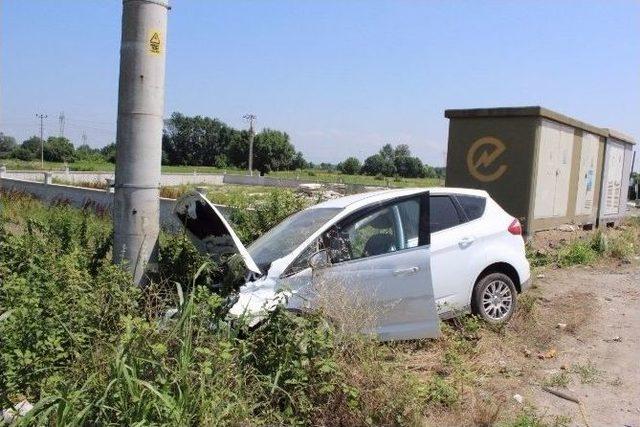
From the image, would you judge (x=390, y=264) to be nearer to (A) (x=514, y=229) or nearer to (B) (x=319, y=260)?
(B) (x=319, y=260)

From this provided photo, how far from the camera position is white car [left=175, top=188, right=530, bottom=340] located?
5.20 metres

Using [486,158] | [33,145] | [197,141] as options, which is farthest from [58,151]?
[486,158]

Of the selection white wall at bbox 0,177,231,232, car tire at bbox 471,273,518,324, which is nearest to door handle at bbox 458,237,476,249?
car tire at bbox 471,273,518,324

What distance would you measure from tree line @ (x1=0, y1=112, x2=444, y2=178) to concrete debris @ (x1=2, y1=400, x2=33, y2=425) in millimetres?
85236

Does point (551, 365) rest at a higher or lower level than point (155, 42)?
lower

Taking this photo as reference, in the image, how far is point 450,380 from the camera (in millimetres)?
5078

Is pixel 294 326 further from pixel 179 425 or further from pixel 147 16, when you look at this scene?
pixel 147 16

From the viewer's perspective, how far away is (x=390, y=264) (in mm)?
5613

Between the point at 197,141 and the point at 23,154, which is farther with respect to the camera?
the point at 197,141

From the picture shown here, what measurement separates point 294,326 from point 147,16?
3115 millimetres

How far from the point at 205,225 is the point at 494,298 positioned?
10.7 ft

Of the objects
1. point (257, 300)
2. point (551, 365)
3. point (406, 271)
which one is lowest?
point (551, 365)

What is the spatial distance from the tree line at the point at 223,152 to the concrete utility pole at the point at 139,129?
83.2m

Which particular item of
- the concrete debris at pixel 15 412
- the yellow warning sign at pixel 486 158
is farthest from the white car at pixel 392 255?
the yellow warning sign at pixel 486 158
